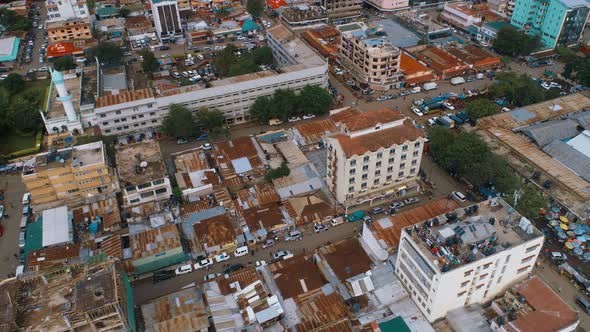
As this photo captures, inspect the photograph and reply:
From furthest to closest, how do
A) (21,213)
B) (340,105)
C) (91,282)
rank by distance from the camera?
(340,105) → (21,213) → (91,282)

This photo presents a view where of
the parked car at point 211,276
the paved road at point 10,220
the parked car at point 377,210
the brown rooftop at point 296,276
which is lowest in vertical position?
the paved road at point 10,220

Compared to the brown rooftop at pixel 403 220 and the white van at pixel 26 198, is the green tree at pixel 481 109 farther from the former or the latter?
the white van at pixel 26 198

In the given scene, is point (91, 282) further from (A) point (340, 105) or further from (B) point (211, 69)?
(B) point (211, 69)

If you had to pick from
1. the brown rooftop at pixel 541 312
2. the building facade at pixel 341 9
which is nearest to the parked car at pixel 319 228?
the brown rooftop at pixel 541 312

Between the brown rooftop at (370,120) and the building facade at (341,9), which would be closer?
the brown rooftop at (370,120)

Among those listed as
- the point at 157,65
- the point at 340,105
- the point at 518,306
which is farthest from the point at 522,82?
the point at 157,65

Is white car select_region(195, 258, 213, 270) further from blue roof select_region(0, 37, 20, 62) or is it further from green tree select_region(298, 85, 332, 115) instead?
blue roof select_region(0, 37, 20, 62)

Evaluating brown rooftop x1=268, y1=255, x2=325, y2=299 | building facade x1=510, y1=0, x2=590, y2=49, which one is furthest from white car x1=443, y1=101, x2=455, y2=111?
brown rooftop x1=268, y1=255, x2=325, y2=299
